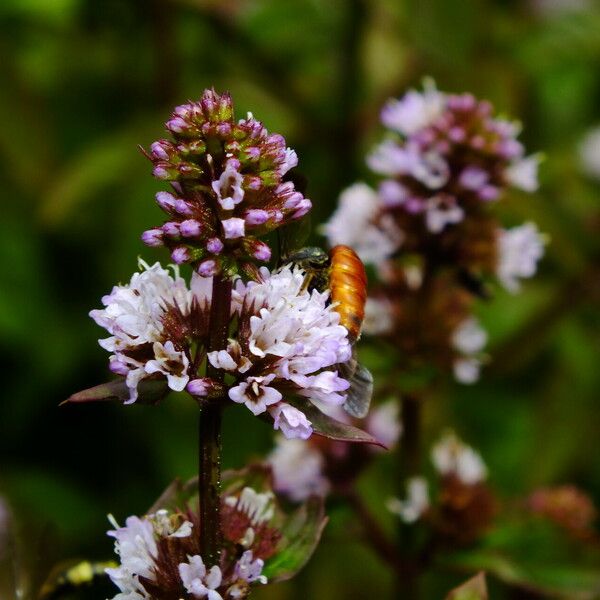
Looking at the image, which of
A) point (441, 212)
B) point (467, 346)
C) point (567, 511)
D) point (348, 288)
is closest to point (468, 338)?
point (467, 346)

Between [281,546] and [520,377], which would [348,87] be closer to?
[520,377]

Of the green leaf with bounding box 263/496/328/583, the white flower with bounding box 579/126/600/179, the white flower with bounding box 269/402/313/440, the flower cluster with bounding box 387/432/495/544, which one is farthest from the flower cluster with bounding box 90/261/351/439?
the white flower with bounding box 579/126/600/179

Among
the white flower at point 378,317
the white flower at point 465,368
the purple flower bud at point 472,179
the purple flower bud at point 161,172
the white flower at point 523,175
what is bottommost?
the purple flower bud at point 161,172

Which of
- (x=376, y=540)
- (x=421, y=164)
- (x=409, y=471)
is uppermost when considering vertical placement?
(x=421, y=164)

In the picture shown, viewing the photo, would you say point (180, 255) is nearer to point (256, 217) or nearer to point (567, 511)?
point (256, 217)

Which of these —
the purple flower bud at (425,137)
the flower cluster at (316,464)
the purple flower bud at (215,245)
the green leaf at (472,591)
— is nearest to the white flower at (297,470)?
the flower cluster at (316,464)

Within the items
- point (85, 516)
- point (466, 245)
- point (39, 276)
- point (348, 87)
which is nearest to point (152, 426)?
point (85, 516)

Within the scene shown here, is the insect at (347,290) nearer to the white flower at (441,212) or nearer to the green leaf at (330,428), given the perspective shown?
the green leaf at (330,428)
